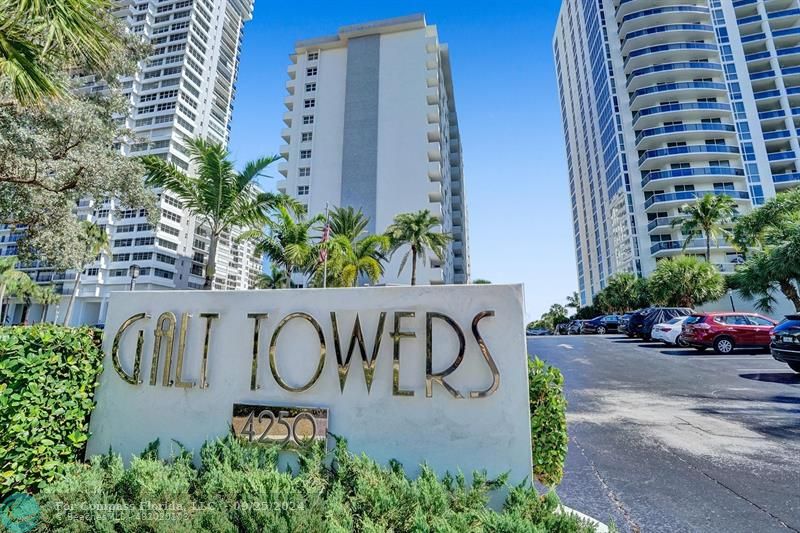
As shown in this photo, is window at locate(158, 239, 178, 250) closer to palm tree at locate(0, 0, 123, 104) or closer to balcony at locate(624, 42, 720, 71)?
palm tree at locate(0, 0, 123, 104)

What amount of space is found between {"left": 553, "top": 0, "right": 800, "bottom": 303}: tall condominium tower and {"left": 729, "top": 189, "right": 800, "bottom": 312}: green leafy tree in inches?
842

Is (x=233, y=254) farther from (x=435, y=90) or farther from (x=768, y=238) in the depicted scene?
(x=768, y=238)

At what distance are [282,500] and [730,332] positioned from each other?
61.0 ft

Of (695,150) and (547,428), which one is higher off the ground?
(695,150)

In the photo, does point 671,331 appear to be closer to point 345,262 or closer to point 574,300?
point 345,262

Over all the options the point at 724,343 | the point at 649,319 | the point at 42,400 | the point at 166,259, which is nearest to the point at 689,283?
the point at 649,319

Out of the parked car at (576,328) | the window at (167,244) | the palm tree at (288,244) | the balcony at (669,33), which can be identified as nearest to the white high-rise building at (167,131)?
the window at (167,244)

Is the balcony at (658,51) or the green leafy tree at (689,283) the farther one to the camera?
the balcony at (658,51)

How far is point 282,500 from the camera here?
109 inches

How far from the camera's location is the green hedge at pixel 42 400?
3346mm

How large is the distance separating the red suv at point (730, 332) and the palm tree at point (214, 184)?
17.7 meters

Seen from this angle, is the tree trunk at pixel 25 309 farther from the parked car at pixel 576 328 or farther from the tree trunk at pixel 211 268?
the parked car at pixel 576 328

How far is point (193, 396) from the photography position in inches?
156

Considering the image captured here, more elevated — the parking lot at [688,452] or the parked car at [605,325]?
the parked car at [605,325]
